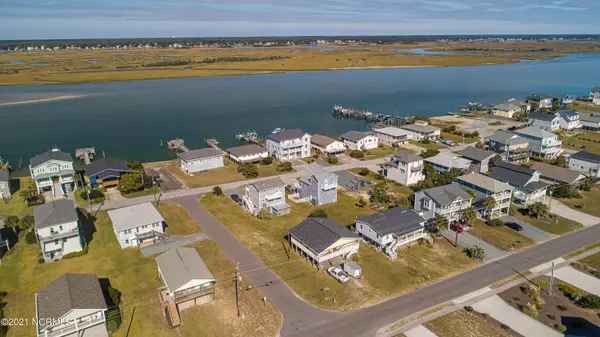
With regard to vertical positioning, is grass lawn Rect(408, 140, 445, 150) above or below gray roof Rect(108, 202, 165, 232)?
below

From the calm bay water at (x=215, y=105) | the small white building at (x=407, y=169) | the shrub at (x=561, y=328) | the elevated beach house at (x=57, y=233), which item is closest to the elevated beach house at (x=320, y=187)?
the small white building at (x=407, y=169)

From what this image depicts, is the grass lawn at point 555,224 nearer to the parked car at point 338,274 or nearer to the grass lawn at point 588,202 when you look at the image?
the grass lawn at point 588,202

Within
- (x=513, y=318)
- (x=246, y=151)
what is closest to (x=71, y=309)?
(x=513, y=318)

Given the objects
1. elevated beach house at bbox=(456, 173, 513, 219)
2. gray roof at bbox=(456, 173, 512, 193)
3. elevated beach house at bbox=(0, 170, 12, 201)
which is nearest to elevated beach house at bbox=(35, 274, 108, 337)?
elevated beach house at bbox=(0, 170, 12, 201)

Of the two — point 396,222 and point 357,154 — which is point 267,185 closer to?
point 396,222

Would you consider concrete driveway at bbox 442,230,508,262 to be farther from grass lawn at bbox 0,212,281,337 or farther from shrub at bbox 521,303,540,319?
grass lawn at bbox 0,212,281,337

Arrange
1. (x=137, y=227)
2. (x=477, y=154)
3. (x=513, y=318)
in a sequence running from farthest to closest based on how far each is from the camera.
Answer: (x=477, y=154), (x=137, y=227), (x=513, y=318)
